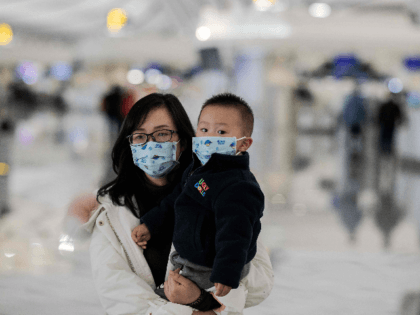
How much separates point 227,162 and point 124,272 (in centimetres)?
44

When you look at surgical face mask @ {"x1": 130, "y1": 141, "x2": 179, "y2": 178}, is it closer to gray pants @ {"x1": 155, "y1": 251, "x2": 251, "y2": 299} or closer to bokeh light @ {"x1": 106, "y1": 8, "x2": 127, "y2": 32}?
gray pants @ {"x1": 155, "y1": 251, "x2": 251, "y2": 299}

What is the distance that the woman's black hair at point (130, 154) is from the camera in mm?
1110

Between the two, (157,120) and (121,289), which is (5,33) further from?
(121,289)

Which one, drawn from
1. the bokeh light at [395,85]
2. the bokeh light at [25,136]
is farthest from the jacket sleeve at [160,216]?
the bokeh light at [25,136]

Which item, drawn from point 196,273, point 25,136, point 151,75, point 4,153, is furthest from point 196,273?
point 25,136

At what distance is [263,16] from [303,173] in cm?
361

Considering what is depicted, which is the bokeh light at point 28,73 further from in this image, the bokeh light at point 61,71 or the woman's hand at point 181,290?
the woman's hand at point 181,290

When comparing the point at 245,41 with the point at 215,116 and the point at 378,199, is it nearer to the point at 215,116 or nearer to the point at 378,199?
the point at 378,199

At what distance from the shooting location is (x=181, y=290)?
3.14 ft

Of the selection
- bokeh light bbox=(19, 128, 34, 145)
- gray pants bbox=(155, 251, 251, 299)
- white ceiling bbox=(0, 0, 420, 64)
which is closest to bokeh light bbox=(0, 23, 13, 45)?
white ceiling bbox=(0, 0, 420, 64)

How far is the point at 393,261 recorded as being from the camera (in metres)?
3.21

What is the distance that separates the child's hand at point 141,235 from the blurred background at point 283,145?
20 cm

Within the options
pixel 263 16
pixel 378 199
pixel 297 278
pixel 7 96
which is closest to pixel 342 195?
pixel 378 199

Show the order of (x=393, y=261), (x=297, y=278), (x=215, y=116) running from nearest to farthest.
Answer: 1. (x=215, y=116)
2. (x=297, y=278)
3. (x=393, y=261)
